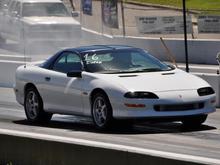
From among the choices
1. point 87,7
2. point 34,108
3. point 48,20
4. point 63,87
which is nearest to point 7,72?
point 34,108

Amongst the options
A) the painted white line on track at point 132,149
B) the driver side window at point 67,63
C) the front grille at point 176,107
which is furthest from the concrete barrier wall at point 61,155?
the driver side window at point 67,63

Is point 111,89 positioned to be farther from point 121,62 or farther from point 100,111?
point 121,62

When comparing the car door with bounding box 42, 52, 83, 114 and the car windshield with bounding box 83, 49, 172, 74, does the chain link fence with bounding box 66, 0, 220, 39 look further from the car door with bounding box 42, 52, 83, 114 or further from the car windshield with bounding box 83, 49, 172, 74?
the car windshield with bounding box 83, 49, 172, 74

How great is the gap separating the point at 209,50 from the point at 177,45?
140cm

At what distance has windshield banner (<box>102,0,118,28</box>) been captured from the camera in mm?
33188

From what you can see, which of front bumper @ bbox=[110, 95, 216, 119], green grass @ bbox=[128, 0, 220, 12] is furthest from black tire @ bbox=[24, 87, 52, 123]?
green grass @ bbox=[128, 0, 220, 12]

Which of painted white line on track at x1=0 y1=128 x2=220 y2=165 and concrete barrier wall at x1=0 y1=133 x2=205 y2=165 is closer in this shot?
painted white line on track at x1=0 y1=128 x2=220 y2=165

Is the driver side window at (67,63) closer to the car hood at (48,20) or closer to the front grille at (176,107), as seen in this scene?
the front grille at (176,107)

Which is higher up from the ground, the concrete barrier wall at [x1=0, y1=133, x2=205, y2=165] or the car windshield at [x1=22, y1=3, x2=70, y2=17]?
the car windshield at [x1=22, y1=3, x2=70, y2=17]

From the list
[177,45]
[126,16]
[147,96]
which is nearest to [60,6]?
[177,45]

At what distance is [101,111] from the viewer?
517 inches

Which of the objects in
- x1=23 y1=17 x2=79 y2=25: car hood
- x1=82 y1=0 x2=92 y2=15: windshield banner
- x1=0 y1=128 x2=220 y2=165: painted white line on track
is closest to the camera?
x1=0 y1=128 x2=220 y2=165: painted white line on track

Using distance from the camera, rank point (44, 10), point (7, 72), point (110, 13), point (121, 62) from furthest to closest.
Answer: point (110, 13), point (44, 10), point (7, 72), point (121, 62)

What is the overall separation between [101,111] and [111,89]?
48 cm
